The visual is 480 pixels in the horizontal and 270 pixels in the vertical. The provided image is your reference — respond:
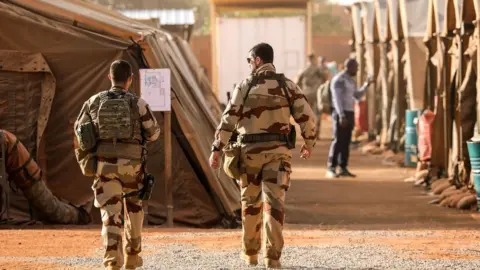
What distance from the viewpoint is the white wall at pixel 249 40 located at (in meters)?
31.8

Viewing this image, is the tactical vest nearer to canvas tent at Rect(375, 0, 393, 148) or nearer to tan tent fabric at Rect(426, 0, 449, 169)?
tan tent fabric at Rect(426, 0, 449, 169)

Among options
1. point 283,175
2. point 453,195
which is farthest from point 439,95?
point 283,175

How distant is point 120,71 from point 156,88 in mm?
3430

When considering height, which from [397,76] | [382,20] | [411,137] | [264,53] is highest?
[382,20]

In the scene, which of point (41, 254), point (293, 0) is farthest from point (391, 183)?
point (293, 0)

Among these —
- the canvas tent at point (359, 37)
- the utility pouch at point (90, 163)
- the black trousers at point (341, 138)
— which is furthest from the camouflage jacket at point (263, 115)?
the canvas tent at point (359, 37)

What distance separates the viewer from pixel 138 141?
9.19 m

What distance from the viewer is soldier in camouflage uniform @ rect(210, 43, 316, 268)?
9461 millimetres

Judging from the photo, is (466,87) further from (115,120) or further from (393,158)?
(115,120)

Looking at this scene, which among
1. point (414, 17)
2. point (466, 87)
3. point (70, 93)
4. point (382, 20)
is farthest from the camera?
point (382, 20)

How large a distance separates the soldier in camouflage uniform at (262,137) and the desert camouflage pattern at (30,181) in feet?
12.6

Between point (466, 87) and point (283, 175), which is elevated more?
point (466, 87)

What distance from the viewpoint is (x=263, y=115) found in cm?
948

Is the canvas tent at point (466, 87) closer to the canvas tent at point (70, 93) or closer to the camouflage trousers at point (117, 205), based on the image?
the canvas tent at point (70, 93)
